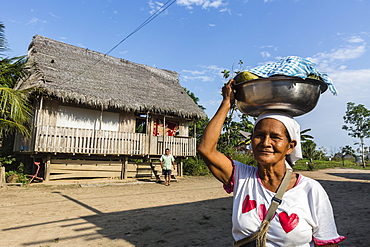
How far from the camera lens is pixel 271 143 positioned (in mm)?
1602

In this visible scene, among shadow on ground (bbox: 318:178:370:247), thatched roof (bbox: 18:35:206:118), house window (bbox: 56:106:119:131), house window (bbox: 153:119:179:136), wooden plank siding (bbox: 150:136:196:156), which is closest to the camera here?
shadow on ground (bbox: 318:178:370:247)

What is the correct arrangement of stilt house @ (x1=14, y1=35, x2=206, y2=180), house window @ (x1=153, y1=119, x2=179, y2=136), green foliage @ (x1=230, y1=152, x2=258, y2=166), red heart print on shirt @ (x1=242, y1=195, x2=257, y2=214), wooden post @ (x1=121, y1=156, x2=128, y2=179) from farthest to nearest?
green foliage @ (x1=230, y1=152, x2=258, y2=166), house window @ (x1=153, y1=119, x2=179, y2=136), wooden post @ (x1=121, y1=156, x2=128, y2=179), stilt house @ (x1=14, y1=35, x2=206, y2=180), red heart print on shirt @ (x1=242, y1=195, x2=257, y2=214)

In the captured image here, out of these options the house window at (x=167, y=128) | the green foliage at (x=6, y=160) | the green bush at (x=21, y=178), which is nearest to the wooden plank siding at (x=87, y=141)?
the house window at (x=167, y=128)

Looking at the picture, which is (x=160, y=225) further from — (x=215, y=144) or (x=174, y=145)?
(x=174, y=145)

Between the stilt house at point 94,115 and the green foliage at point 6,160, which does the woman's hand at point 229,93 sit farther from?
the green foliage at point 6,160

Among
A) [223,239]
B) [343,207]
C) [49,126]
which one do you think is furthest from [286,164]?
[49,126]

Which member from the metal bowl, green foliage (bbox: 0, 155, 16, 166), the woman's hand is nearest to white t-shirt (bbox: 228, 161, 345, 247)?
the metal bowl

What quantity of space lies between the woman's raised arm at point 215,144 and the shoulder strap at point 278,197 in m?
0.34

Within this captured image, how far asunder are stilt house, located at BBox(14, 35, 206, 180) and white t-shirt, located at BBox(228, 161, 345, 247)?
1080 cm

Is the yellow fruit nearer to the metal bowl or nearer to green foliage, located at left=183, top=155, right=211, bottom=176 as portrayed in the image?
the metal bowl

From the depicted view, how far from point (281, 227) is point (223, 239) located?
10.2 ft

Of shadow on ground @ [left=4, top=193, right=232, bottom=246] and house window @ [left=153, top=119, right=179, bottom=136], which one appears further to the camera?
house window @ [left=153, top=119, right=179, bottom=136]

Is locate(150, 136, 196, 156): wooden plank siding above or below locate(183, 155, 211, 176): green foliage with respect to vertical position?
above

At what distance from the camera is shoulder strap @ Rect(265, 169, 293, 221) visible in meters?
1.44
